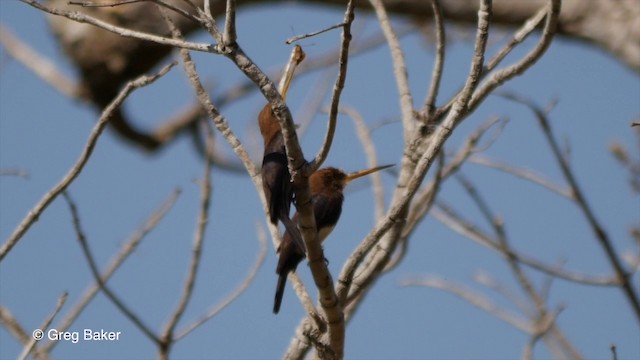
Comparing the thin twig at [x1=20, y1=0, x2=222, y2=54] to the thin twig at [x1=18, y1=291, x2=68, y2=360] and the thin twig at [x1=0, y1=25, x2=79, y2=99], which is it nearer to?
the thin twig at [x1=18, y1=291, x2=68, y2=360]

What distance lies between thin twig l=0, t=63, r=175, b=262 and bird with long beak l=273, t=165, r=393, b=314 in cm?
92

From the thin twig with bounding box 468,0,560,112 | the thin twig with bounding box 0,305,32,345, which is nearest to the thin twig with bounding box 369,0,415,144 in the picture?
the thin twig with bounding box 468,0,560,112

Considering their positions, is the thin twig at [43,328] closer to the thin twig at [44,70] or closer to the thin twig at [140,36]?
the thin twig at [140,36]

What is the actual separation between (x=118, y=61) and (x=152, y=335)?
567 cm

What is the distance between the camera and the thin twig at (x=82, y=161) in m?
3.55

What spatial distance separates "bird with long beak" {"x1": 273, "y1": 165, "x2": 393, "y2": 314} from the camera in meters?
4.41

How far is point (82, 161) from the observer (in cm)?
375

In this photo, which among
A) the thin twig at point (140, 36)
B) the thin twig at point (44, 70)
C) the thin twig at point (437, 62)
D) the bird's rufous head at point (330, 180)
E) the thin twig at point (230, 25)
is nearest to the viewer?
the thin twig at point (230, 25)

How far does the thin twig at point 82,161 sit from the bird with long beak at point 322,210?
921mm

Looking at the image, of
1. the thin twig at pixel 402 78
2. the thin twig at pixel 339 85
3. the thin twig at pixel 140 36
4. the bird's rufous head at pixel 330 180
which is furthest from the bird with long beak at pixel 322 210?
the thin twig at pixel 140 36

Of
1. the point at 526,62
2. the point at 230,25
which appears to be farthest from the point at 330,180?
the point at 230,25

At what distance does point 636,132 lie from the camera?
495 cm

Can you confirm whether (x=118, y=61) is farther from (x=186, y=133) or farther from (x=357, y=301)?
(x=357, y=301)

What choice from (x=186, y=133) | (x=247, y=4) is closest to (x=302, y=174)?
(x=247, y=4)
